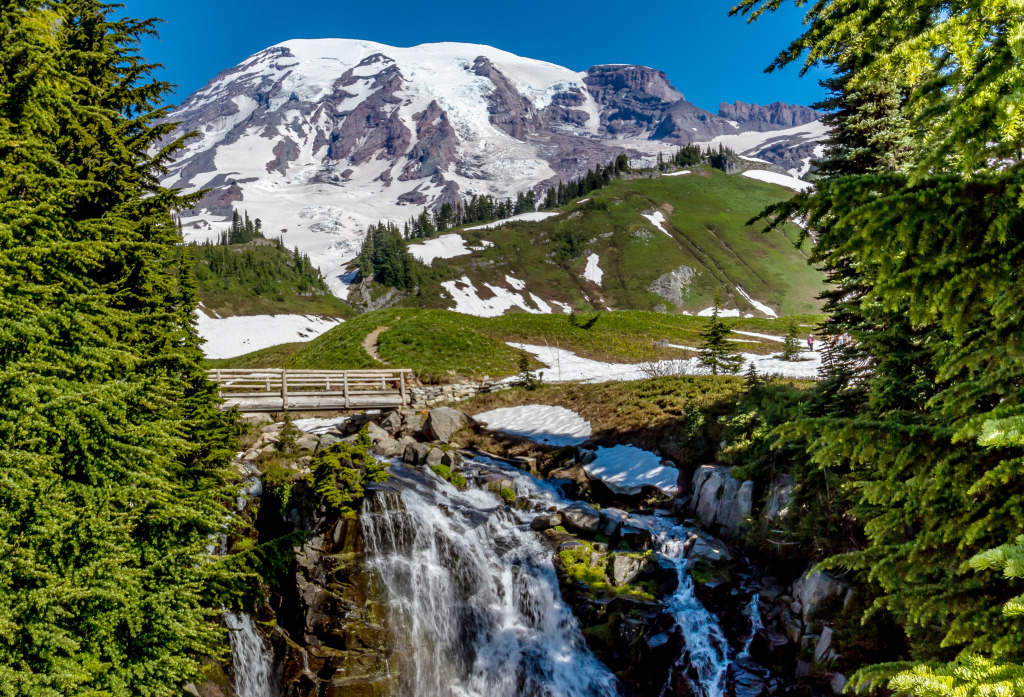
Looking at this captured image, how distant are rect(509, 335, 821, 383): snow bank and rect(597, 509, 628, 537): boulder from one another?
13998 mm

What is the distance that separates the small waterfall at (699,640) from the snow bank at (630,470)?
3.99 m

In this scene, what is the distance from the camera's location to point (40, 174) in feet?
27.1

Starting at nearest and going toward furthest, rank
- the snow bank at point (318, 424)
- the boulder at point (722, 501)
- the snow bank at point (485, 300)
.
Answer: the boulder at point (722, 501)
the snow bank at point (318, 424)
the snow bank at point (485, 300)

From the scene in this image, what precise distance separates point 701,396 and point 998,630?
19045mm

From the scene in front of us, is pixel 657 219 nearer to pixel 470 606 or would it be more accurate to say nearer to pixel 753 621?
pixel 753 621

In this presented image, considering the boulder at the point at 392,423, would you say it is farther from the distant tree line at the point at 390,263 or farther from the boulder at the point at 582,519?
the distant tree line at the point at 390,263

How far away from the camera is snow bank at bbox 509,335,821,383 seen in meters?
30.5

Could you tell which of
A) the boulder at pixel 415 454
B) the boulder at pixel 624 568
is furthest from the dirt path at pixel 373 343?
the boulder at pixel 624 568

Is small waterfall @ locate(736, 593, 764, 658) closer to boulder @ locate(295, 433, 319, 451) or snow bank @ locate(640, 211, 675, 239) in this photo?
boulder @ locate(295, 433, 319, 451)

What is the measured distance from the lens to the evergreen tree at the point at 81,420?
Answer: 7539mm

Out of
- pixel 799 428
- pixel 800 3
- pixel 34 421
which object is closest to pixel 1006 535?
pixel 799 428

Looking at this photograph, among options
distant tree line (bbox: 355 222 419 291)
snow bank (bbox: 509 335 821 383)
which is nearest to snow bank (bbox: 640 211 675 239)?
distant tree line (bbox: 355 222 419 291)

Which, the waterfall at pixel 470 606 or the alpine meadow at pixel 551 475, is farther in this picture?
the waterfall at pixel 470 606

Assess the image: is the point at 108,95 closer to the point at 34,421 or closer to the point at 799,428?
the point at 34,421
